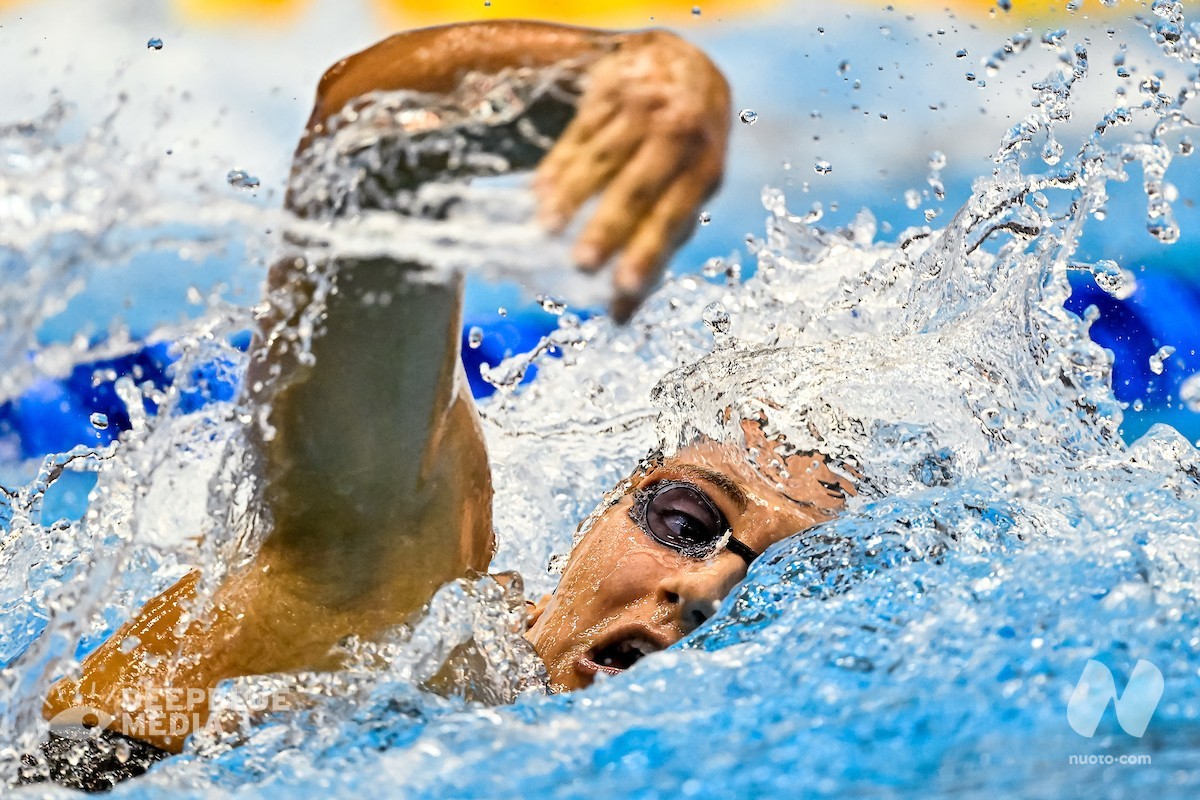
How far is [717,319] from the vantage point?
6.05 ft

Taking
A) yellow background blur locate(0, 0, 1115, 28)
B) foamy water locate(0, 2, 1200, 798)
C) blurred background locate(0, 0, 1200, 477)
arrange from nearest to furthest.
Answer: foamy water locate(0, 2, 1200, 798), blurred background locate(0, 0, 1200, 477), yellow background blur locate(0, 0, 1115, 28)

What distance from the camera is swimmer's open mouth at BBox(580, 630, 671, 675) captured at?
1255mm

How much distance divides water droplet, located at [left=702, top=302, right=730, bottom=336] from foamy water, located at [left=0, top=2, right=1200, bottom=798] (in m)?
0.02

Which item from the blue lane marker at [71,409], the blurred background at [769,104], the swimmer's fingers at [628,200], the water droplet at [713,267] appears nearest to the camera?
the swimmer's fingers at [628,200]

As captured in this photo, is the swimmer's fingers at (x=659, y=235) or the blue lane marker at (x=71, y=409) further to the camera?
the blue lane marker at (x=71, y=409)

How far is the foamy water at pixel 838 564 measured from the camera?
Answer: 82cm

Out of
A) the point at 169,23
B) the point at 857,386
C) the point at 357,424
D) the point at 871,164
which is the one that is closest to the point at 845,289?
the point at 857,386

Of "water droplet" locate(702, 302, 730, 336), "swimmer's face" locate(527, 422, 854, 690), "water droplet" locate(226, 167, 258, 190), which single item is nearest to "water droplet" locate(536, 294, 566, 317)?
"water droplet" locate(702, 302, 730, 336)

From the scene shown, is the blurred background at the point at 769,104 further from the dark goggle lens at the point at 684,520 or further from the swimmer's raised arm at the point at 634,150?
the swimmer's raised arm at the point at 634,150

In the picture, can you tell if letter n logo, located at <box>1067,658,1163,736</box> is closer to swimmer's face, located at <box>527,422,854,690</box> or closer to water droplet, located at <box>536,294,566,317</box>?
swimmer's face, located at <box>527,422,854,690</box>

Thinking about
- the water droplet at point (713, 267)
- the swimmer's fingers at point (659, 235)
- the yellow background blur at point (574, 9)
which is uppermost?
the swimmer's fingers at point (659, 235)

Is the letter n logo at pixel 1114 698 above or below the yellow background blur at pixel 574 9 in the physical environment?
above

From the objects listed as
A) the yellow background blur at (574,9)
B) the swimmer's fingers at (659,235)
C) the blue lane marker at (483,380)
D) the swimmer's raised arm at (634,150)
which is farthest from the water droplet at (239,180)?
the yellow background blur at (574,9)

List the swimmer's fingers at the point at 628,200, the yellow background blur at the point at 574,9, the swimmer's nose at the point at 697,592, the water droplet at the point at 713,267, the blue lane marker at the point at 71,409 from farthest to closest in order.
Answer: the yellow background blur at the point at 574,9 → the blue lane marker at the point at 71,409 → the swimmer's nose at the point at 697,592 → the water droplet at the point at 713,267 → the swimmer's fingers at the point at 628,200
